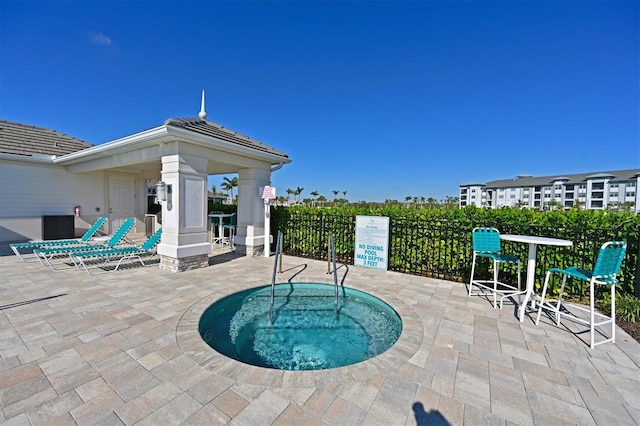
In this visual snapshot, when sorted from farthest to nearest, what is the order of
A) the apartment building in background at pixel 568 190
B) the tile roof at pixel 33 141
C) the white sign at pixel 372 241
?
Result: the apartment building in background at pixel 568 190 < the tile roof at pixel 33 141 < the white sign at pixel 372 241

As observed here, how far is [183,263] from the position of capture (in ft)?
20.4

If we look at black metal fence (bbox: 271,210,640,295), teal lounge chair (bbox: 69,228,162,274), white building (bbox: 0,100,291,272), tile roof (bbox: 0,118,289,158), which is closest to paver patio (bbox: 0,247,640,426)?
black metal fence (bbox: 271,210,640,295)

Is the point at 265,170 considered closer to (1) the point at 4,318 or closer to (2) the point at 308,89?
(1) the point at 4,318

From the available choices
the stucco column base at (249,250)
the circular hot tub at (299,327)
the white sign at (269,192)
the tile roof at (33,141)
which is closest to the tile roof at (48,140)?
the tile roof at (33,141)

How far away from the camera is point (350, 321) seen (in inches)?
174

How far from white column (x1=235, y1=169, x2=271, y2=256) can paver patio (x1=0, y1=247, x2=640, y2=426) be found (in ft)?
12.7

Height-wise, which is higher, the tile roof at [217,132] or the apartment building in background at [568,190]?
the apartment building in background at [568,190]

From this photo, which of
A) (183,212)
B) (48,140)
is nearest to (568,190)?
(183,212)

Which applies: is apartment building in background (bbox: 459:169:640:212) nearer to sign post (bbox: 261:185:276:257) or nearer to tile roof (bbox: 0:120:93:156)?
sign post (bbox: 261:185:276:257)

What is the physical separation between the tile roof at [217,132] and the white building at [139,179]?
0.04 metres

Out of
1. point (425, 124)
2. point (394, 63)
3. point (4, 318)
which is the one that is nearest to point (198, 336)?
point (4, 318)

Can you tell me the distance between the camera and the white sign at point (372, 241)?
6750 millimetres

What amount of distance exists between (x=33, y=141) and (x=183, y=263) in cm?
971

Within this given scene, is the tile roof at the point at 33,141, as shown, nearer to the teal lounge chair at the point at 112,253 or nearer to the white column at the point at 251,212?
the teal lounge chair at the point at 112,253
